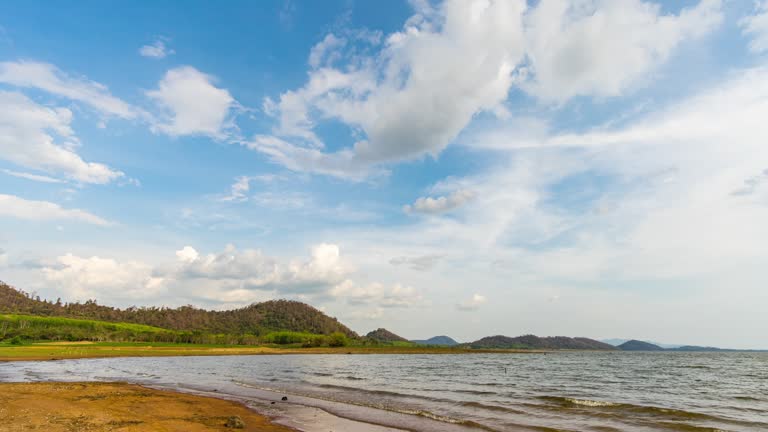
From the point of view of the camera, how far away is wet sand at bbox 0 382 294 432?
19.4m

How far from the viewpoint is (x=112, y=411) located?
23.5 metres

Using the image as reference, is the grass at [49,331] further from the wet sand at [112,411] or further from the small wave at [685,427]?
the small wave at [685,427]

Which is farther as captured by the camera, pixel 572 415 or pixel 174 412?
pixel 572 415

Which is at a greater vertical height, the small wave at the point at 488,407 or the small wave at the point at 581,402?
the small wave at the point at 581,402

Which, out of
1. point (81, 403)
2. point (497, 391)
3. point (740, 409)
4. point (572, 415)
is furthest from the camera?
point (497, 391)

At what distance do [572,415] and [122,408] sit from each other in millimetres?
27767

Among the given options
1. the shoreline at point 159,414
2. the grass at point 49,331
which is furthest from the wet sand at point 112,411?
the grass at point 49,331

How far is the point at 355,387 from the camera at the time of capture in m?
44.3

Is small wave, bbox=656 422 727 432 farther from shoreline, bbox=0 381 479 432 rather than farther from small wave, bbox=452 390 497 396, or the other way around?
small wave, bbox=452 390 497 396

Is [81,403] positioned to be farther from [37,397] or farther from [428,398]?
[428,398]

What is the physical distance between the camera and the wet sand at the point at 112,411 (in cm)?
1942

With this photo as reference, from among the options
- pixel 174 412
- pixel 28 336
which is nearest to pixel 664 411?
pixel 174 412

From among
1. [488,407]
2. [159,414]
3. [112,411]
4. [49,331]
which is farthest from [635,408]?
[49,331]

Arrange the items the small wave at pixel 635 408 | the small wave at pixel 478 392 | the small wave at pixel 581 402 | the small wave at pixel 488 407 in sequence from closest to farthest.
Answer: the small wave at pixel 635 408, the small wave at pixel 488 407, the small wave at pixel 581 402, the small wave at pixel 478 392
